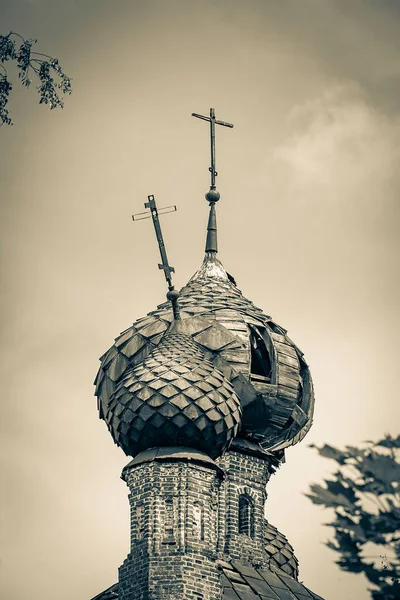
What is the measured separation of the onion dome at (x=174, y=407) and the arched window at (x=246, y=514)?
2.57 metres

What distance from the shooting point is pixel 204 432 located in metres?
33.5

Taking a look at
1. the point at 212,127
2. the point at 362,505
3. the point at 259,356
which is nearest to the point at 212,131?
the point at 212,127

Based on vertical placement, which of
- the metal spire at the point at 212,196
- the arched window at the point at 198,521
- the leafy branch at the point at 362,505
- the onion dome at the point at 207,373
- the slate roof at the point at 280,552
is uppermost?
the metal spire at the point at 212,196

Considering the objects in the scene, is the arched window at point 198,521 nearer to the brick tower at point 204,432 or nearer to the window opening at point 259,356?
the brick tower at point 204,432

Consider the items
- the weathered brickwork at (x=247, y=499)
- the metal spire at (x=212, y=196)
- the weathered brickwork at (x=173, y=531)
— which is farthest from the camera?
the metal spire at (x=212, y=196)

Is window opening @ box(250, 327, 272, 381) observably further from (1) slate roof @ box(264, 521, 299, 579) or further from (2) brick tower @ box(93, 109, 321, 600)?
Result: (1) slate roof @ box(264, 521, 299, 579)

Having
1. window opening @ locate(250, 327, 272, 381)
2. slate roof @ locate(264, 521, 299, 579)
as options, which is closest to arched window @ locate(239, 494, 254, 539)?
slate roof @ locate(264, 521, 299, 579)

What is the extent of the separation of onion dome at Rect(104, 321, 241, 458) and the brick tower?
0.02 m

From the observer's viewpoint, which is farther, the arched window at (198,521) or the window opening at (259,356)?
the window opening at (259,356)

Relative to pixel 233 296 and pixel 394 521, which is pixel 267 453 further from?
pixel 394 521

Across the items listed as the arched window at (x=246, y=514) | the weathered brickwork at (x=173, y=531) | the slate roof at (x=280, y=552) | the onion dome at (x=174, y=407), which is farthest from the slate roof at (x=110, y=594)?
the slate roof at (x=280, y=552)

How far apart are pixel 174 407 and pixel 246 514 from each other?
3.92 meters

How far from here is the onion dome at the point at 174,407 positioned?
1313 inches

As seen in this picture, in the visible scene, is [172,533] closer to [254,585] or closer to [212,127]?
[254,585]
